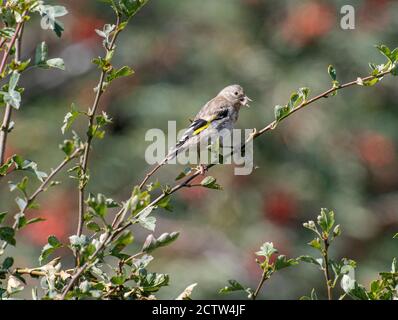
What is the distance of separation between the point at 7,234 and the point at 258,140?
1002cm

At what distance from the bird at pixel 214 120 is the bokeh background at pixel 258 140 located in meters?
5.53

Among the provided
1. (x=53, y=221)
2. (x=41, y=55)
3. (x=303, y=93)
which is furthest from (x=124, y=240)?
(x=53, y=221)

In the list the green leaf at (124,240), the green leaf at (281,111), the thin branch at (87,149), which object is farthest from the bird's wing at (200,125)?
the green leaf at (124,240)

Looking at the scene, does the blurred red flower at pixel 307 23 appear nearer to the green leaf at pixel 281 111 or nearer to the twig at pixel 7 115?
the green leaf at pixel 281 111

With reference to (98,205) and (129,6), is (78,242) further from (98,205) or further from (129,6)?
(129,6)

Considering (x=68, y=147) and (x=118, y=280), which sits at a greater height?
(x=68, y=147)

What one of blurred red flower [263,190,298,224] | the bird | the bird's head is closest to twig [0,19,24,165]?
the bird

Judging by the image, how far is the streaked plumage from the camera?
193 inches

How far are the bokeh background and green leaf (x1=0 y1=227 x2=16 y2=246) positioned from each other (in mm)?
8920

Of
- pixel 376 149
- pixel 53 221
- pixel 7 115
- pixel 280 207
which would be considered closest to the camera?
pixel 7 115

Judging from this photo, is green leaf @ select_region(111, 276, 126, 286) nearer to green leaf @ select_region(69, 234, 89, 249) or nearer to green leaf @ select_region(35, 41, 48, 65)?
green leaf @ select_region(69, 234, 89, 249)

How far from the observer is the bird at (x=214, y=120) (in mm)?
4902

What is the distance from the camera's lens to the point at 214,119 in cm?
525

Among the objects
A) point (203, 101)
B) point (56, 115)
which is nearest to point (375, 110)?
point (203, 101)
